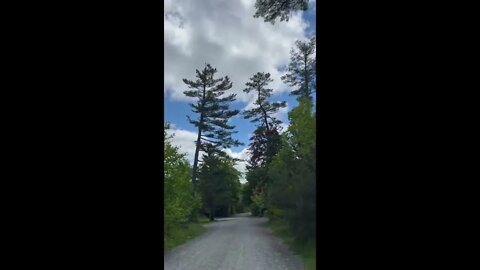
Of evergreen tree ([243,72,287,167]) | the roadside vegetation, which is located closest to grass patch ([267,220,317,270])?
the roadside vegetation

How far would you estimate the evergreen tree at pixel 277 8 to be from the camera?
157 centimetres

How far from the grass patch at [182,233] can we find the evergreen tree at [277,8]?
2697 millimetres

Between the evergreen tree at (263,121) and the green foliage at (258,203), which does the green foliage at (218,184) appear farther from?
the evergreen tree at (263,121)

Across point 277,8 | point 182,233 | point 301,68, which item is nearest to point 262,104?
point 301,68

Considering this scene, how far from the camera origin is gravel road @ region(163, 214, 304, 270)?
10.8ft

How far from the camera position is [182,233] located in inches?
151

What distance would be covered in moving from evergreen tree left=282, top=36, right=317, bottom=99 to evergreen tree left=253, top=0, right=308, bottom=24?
142 cm

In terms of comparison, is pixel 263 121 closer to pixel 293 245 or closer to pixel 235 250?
pixel 293 245

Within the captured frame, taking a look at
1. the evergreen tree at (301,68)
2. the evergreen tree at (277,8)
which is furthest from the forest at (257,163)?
the evergreen tree at (277,8)

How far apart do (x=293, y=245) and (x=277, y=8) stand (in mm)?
2087

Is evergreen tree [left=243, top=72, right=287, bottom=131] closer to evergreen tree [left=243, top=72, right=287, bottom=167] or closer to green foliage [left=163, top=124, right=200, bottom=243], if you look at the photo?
evergreen tree [left=243, top=72, right=287, bottom=167]

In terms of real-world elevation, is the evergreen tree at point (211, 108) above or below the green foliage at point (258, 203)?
above
